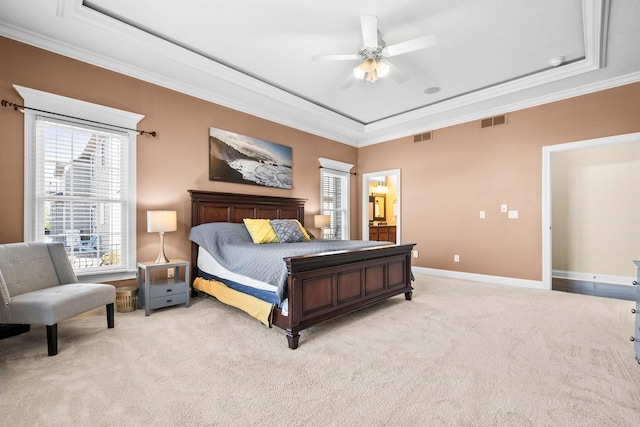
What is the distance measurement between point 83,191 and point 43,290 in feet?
3.93

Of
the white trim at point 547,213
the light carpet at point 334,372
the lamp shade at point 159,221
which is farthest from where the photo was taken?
the white trim at point 547,213

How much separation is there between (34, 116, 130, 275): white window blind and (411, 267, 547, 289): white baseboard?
496 cm

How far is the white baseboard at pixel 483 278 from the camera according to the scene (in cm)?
451

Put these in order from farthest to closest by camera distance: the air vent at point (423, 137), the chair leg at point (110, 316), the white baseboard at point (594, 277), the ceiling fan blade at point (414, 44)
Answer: the air vent at point (423, 137) → the white baseboard at point (594, 277) → the chair leg at point (110, 316) → the ceiling fan blade at point (414, 44)

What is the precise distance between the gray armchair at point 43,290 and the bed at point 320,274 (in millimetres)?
1382

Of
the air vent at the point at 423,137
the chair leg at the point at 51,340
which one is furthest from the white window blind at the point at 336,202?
the chair leg at the point at 51,340

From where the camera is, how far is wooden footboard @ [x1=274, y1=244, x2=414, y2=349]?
2.47 meters

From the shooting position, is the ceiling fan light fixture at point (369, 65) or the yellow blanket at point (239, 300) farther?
the ceiling fan light fixture at point (369, 65)

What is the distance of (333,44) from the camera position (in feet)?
11.0

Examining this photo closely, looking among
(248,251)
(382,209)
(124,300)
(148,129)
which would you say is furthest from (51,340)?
(382,209)

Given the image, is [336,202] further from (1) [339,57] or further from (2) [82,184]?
(2) [82,184]

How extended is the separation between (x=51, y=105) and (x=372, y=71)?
343 cm

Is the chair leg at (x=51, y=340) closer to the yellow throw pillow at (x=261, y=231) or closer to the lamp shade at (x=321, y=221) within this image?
the yellow throw pillow at (x=261, y=231)

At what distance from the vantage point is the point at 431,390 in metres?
1.81
